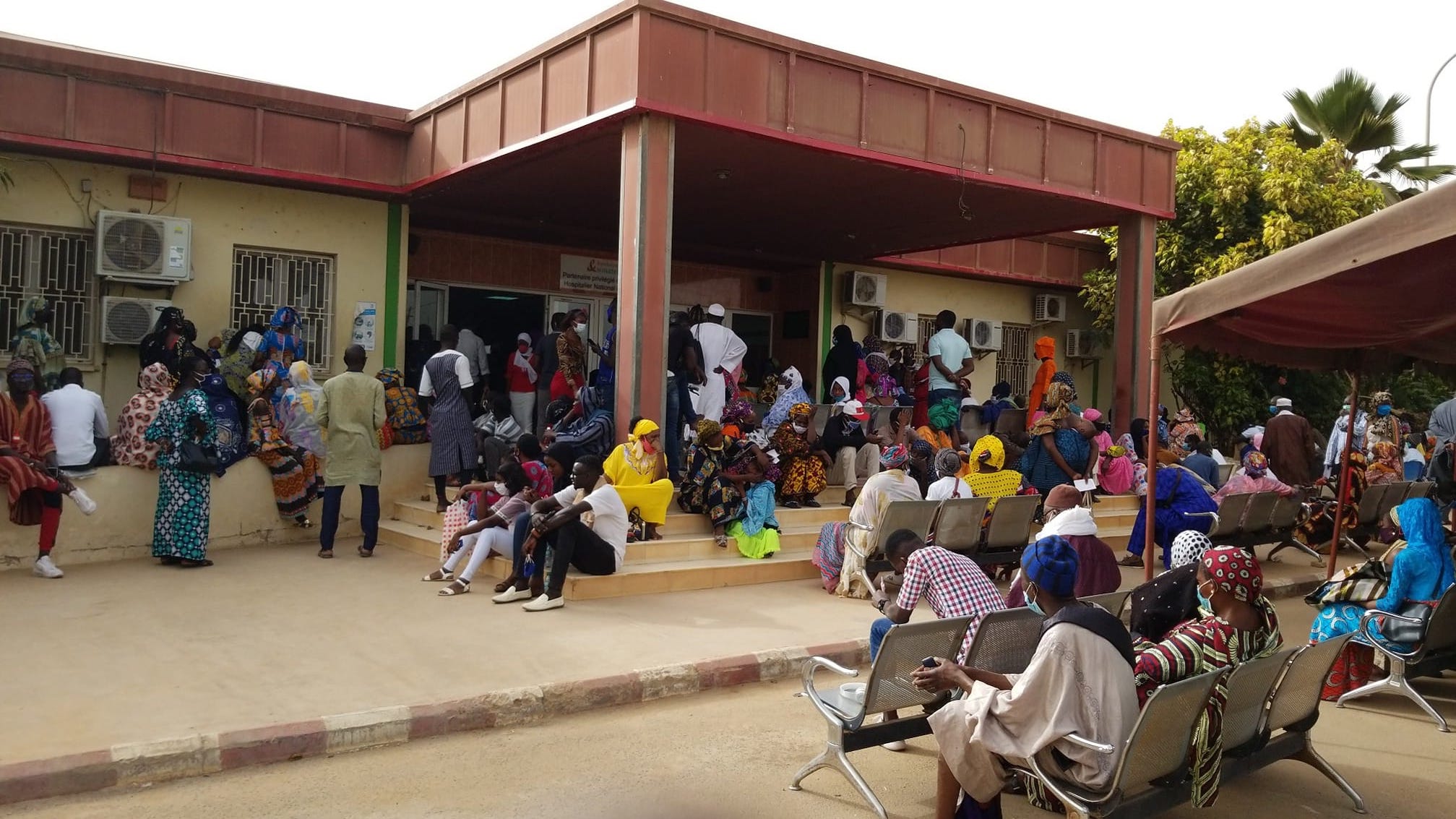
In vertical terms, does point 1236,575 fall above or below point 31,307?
below

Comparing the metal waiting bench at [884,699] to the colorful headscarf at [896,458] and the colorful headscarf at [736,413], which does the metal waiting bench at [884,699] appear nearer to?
the colorful headscarf at [896,458]

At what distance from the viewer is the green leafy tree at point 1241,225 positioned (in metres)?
16.0

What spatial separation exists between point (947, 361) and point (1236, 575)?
8.86m

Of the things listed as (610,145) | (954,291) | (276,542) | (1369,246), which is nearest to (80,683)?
(276,542)

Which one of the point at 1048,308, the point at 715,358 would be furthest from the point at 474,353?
the point at 1048,308

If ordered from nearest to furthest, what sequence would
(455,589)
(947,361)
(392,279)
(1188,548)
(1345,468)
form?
(1188,548) → (455,589) → (1345,468) → (392,279) → (947,361)

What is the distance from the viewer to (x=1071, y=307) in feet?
66.0

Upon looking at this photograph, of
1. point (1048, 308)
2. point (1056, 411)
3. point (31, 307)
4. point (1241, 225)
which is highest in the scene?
point (1241, 225)

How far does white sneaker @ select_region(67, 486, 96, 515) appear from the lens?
27.2 feet

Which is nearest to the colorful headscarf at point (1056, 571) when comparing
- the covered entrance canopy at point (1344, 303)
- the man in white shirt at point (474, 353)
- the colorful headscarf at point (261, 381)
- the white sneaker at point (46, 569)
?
the covered entrance canopy at point (1344, 303)

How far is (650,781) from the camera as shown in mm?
4590

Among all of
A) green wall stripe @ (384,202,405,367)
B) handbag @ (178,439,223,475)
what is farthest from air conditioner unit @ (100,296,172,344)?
handbag @ (178,439,223,475)

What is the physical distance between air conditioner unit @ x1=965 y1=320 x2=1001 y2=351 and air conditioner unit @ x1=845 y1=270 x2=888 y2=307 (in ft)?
6.79

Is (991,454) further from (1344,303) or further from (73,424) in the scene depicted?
(73,424)
